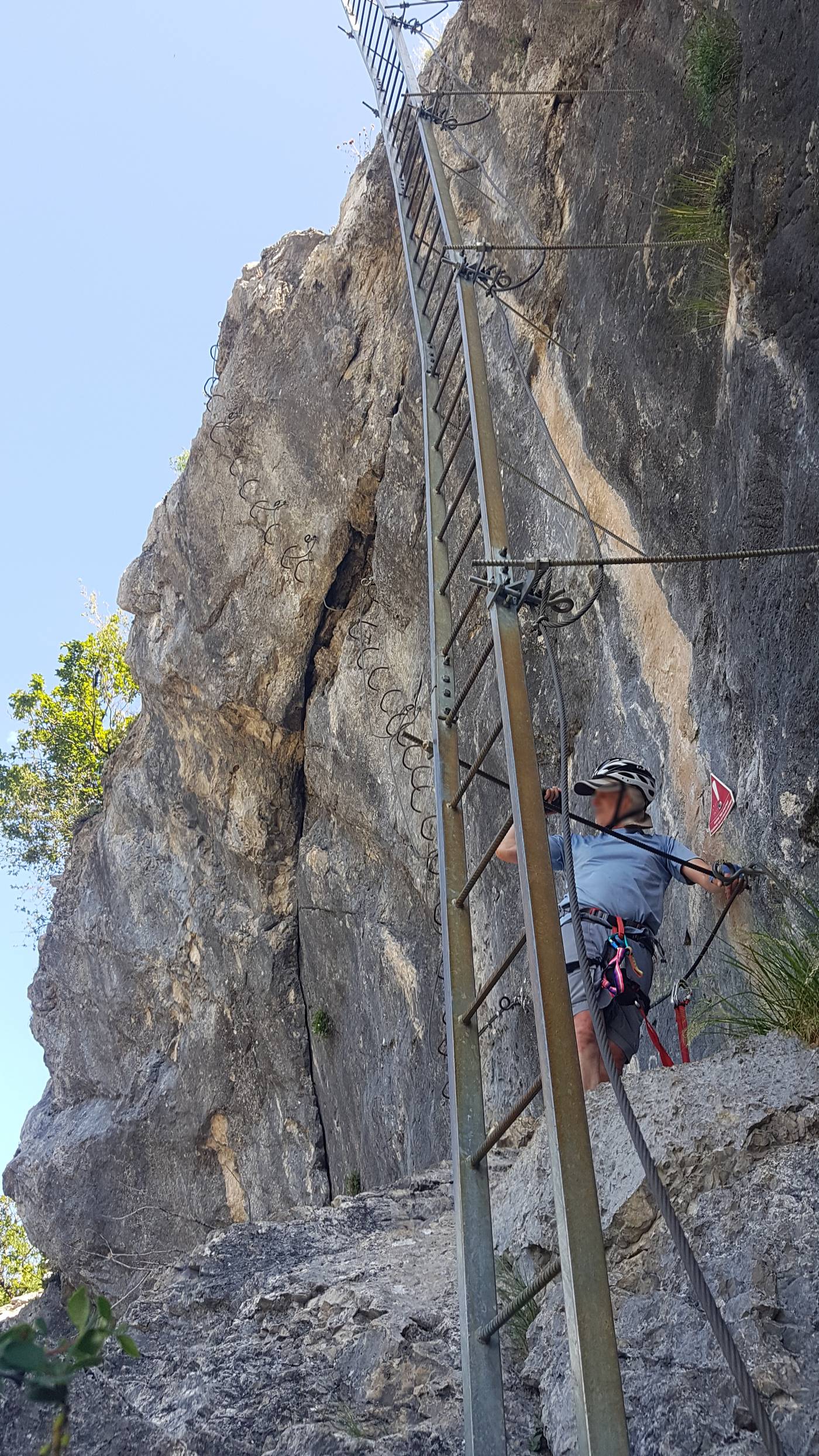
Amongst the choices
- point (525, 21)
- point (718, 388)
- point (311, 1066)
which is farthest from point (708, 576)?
point (311, 1066)


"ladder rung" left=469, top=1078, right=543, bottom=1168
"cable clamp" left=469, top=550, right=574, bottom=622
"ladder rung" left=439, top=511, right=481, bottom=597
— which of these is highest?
"ladder rung" left=439, top=511, right=481, bottom=597

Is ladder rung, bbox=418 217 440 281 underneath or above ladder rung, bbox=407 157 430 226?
underneath

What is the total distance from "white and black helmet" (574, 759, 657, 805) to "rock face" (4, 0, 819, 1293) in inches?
15.6

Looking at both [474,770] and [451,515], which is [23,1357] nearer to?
[474,770]

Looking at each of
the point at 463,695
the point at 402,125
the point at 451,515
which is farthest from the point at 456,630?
the point at 402,125

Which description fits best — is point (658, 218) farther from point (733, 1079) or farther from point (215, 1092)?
point (215, 1092)

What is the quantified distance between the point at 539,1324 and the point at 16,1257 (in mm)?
21595

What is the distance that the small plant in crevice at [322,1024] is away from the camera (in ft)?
34.5

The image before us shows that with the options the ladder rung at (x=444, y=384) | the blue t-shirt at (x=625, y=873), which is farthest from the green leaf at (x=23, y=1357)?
the ladder rung at (x=444, y=384)

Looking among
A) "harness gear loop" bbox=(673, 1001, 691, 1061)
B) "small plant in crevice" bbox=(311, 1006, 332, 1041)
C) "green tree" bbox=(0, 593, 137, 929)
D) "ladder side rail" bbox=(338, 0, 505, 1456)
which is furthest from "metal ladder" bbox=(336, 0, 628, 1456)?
"green tree" bbox=(0, 593, 137, 929)

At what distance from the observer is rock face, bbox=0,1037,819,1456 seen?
2.29 m

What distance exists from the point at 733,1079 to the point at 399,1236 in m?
1.66

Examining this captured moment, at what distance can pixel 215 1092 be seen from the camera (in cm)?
1181

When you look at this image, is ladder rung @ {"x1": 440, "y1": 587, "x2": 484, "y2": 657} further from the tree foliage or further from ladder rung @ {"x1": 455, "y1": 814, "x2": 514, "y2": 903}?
the tree foliage
